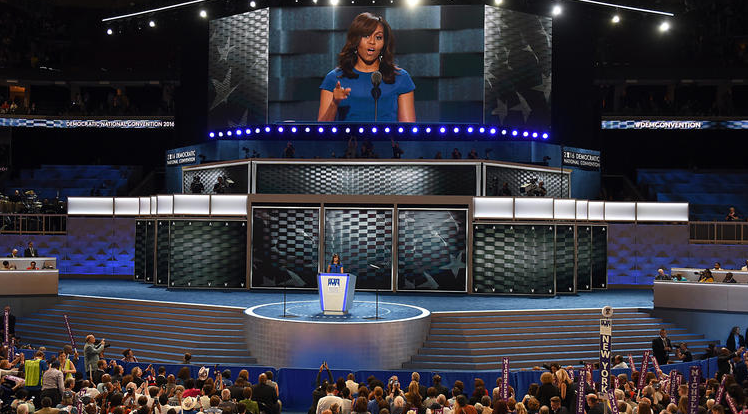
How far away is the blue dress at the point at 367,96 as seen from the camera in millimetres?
28828

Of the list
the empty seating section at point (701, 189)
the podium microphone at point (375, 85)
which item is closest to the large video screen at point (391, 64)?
the podium microphone at point (375, 85)

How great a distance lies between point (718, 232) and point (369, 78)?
12.6 m

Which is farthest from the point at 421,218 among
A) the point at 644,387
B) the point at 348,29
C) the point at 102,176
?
the point at 102,176

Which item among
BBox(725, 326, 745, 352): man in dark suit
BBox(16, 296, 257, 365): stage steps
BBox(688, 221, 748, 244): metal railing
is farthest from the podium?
BBox(688, 221, 748, 244): metal railing

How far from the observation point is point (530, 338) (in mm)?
17984

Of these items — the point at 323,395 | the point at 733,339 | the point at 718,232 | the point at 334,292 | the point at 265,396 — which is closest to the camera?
the point at 323,395

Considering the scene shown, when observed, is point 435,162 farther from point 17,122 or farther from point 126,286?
point 17,122

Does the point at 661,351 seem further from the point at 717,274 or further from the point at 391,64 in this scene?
the point at 391,64

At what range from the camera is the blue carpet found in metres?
20.2

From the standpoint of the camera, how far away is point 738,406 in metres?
11.0

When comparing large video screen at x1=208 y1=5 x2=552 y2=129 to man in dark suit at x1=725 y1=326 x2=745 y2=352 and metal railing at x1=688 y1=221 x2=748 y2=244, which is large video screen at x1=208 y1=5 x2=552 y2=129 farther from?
man in dark suit at x1=725 y1=326 x2=745 y2=352

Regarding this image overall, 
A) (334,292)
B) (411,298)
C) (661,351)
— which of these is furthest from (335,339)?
(661,351)

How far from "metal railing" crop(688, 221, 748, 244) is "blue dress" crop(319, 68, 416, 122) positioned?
34.5 feet

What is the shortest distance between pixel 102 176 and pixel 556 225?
74.8 ft
